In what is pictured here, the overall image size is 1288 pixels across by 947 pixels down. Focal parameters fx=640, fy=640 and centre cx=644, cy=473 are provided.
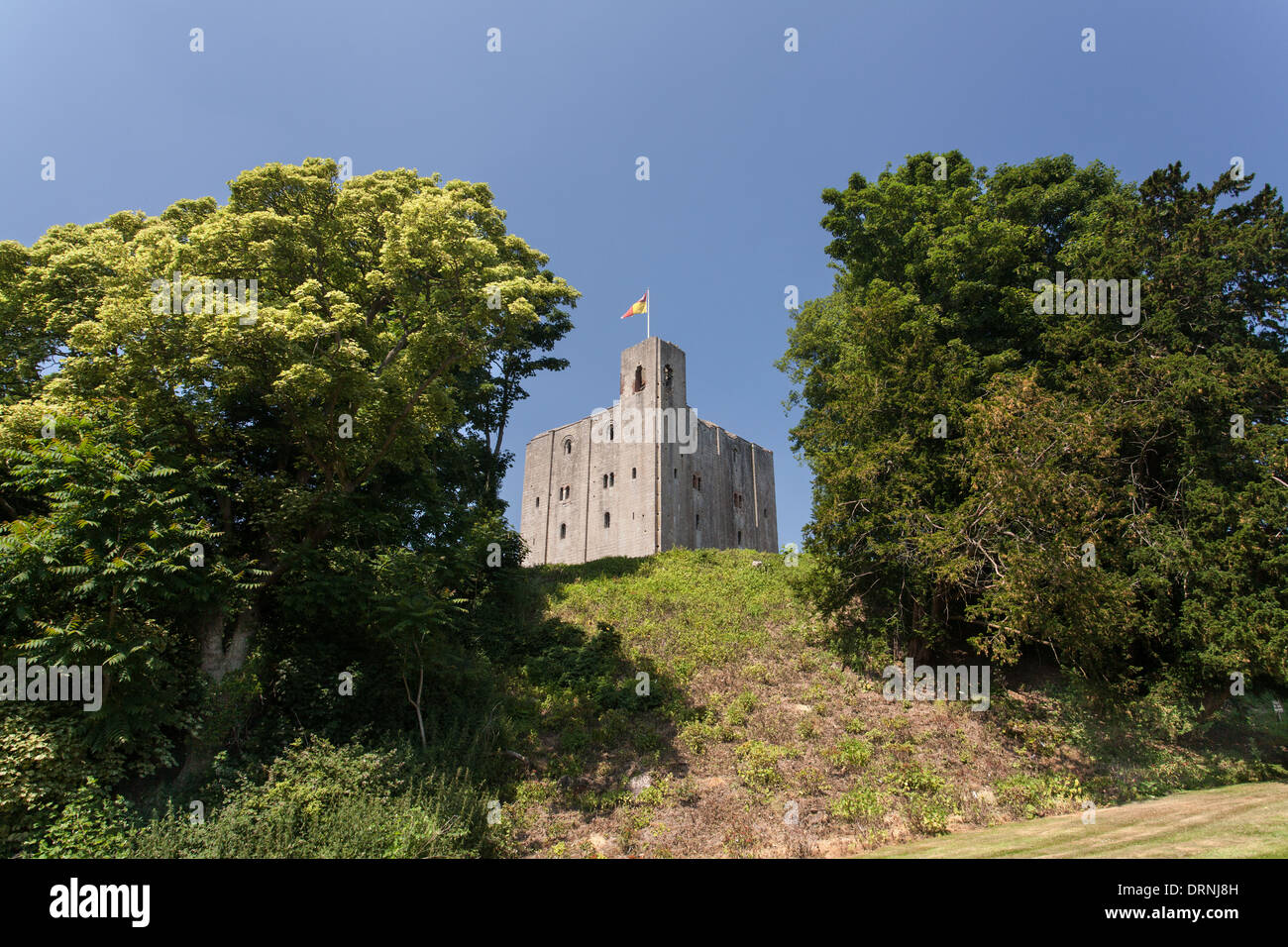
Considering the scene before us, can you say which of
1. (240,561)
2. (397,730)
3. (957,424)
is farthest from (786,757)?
(240,561)

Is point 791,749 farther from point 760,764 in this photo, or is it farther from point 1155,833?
point 1155,833

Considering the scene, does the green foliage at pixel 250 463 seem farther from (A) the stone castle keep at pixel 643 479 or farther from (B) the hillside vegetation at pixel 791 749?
(A) the stone castle keep at pixel 643 479

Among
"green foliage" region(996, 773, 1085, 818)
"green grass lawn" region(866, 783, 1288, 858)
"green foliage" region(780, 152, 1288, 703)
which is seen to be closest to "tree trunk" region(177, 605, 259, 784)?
"green grass lawn" region(866, 783, 1288, 858)

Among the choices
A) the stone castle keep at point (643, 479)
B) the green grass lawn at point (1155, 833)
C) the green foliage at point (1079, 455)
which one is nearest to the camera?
the green grass lawn at point (1155, 833)

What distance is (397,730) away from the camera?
44.4 feet

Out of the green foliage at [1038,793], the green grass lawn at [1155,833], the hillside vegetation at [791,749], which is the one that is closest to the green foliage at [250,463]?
the hillside vegetation at [791,749]

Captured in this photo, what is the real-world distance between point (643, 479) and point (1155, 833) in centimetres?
4093

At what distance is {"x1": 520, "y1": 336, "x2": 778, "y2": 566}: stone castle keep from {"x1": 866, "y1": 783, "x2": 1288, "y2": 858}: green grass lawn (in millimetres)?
34952

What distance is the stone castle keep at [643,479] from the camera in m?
48.4

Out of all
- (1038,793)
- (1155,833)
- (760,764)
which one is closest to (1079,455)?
(1038,793)

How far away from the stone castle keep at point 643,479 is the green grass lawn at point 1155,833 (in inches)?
1376

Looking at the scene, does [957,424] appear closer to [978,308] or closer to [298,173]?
[978,308]
